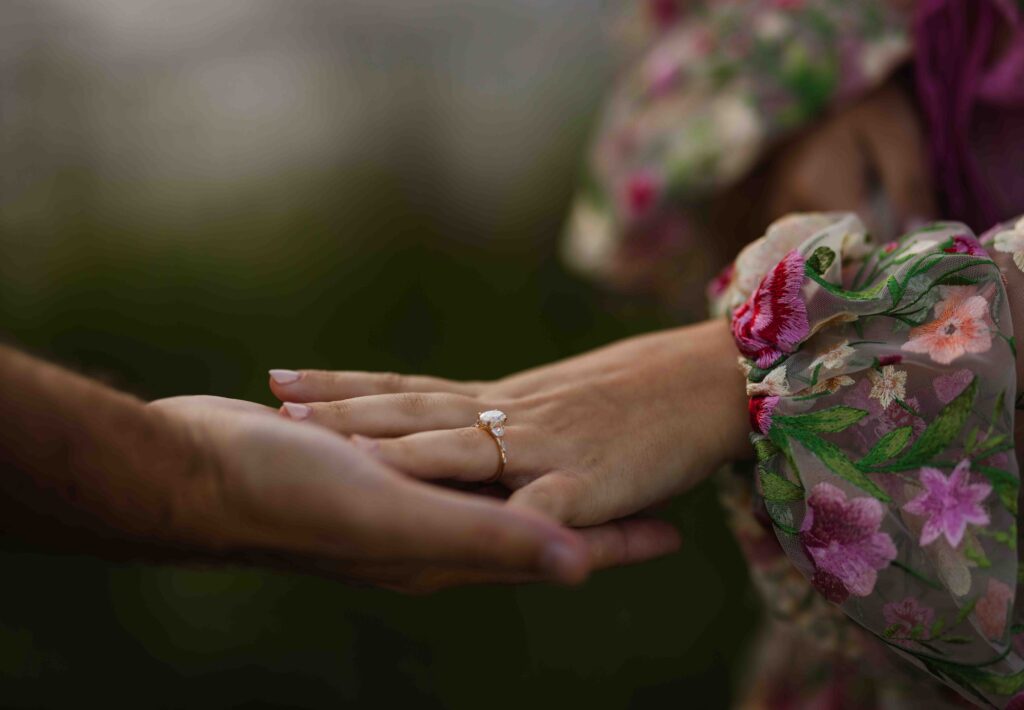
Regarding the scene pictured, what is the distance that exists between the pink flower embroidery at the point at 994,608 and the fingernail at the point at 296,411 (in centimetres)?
51

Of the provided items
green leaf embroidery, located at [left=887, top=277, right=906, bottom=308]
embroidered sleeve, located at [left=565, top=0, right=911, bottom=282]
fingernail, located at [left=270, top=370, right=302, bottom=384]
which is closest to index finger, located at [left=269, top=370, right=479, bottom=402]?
fingernail, located at [left=270, top=370, right=302, bottom=384]

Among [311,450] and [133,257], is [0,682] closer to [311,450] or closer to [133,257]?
[133,257]

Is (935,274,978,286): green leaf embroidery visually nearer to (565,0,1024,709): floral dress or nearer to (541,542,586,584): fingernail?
(565,0,1024,709): floral dress

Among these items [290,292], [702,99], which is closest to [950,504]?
[702,99]

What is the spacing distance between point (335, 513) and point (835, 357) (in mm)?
398

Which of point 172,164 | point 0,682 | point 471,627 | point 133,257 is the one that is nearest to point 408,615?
point 471,627

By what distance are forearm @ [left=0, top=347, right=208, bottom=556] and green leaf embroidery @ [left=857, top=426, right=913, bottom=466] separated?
18.7 inches

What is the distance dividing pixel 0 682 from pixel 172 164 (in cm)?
124

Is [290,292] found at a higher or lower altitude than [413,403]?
lower

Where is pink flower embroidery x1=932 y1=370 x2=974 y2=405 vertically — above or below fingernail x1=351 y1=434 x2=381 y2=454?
above

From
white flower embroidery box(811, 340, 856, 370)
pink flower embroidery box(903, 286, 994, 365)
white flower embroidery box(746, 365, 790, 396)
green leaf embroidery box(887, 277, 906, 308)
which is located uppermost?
green leaf embroidery box(887, 277, 906, 308)

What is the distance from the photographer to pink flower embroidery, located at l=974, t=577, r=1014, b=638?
1.93 ft

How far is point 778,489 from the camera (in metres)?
0.63

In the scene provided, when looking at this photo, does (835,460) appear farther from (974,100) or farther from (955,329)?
(974,100)
